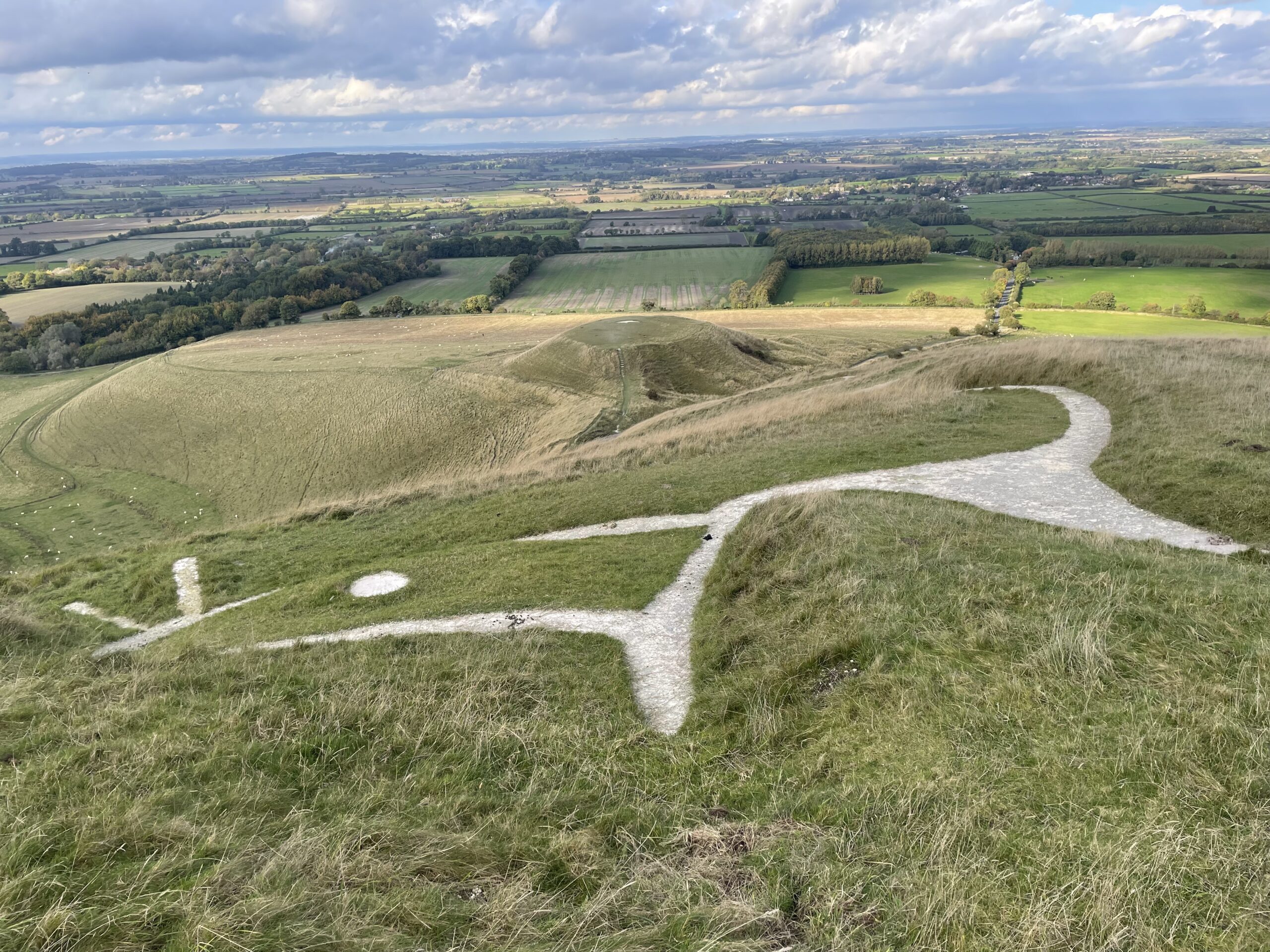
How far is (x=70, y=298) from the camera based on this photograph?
108 meters

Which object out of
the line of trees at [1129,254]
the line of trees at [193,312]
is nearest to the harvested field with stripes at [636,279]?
the line of trees at [193,312]

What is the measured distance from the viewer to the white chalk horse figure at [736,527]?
44.9 feet

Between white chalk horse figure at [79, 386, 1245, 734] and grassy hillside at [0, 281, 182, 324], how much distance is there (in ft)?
348

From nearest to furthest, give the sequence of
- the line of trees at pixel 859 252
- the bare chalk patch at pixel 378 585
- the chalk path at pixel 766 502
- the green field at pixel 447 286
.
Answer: the chalk path at pixel 766 502, the bare chalk patch at pixel 378 585, the green field at pixel 447 286, the line of trees at pixel 859 252

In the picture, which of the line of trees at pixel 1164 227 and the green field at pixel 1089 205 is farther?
the green field at pixel 1089 205

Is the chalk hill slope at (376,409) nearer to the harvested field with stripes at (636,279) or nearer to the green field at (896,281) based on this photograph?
the harvested field with stripes at (636,279)

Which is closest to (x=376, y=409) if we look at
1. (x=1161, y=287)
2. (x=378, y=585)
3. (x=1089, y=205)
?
(x=378, y=585)

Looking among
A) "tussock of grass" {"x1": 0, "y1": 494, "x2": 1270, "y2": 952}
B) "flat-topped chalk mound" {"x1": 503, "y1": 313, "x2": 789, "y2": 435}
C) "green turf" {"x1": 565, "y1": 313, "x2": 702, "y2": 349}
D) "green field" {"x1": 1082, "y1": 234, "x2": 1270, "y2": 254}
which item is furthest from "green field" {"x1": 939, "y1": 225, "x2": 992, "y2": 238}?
"tussock of grass" {"x1": 0, "y1": 494, "x2": 1270, "y2": 952}

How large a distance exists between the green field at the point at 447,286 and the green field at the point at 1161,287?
82634 millimetres

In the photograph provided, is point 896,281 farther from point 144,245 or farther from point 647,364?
point 144,245

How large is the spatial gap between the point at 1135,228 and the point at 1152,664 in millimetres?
149342

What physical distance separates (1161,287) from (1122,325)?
A: 22890 mm

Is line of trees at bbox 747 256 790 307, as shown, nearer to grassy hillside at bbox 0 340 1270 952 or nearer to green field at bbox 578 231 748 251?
green field at bbox 578 231 748 251

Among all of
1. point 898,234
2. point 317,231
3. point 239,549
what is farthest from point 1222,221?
point 317,231
